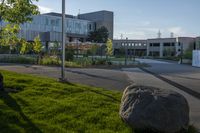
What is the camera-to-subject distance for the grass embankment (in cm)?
776

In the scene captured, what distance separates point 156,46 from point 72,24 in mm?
31438

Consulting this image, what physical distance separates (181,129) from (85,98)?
3.91 m

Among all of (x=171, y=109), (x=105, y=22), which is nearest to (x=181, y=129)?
(x=171, y=109)

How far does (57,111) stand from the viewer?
9102 millimetres

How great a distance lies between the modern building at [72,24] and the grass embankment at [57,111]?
82.5 m

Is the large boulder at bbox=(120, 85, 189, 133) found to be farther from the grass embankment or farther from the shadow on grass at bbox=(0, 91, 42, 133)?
the shadow on grass at bbox=(0, 91, 42, 133)

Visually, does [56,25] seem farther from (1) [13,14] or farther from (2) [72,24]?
(1) [13,14]

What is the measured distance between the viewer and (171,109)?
7598mm

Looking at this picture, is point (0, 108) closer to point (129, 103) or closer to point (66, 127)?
point (66, 127)

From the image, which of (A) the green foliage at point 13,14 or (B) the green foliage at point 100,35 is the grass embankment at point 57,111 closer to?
(A) the green foliage at point 13,14

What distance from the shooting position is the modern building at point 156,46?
379 ft

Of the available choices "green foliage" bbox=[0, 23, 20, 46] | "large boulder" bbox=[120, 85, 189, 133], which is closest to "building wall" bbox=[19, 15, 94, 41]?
"green foliage" bbox=[0, 23, 20, 46]

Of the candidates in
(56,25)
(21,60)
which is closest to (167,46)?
(56,25)

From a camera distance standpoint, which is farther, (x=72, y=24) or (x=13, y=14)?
(x=72, y=24)
